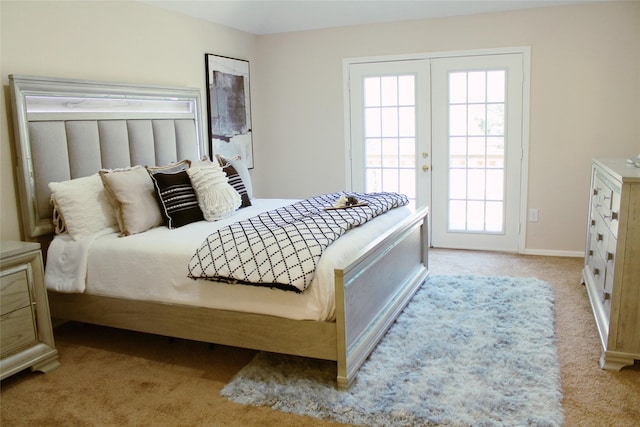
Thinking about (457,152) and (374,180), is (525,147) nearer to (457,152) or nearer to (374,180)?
(457,152)

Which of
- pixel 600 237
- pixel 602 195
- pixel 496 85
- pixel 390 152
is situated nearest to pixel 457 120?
pixel 496 85

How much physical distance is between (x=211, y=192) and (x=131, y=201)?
0.52 metres

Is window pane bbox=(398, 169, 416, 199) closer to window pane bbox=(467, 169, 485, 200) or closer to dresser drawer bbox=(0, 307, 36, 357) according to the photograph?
window pane bbox=(467, 169, 485, 200)

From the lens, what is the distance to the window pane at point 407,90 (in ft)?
16.9

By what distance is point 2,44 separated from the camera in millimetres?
Answer: 3049

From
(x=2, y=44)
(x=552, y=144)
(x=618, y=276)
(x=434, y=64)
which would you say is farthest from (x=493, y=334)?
(x=2, y=44)

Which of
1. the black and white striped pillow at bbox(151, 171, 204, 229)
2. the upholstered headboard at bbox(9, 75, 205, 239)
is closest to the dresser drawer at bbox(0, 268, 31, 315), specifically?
the upholstered headboard at bbox(9, 75, 205, 239)

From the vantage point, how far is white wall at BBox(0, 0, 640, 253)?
11.2 feet

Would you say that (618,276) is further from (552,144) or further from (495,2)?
(495,2)

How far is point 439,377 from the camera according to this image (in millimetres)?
2652

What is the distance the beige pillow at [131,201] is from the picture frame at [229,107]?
5.35 feet

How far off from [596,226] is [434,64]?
2230 mm

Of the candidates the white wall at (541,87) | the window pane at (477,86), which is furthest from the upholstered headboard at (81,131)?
the window pane at (477,86)

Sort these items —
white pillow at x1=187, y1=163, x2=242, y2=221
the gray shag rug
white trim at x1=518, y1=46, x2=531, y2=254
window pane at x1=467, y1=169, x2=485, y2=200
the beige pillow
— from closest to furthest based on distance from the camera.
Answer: the gray shag rug, the beige pillow, white pillow at x1=187, y1=163, x2=242, y2=221, white trim at x1=518, y1=46, x2=531, y2=254, window pane at x1=467, y1=169, x2=485, y2=200
